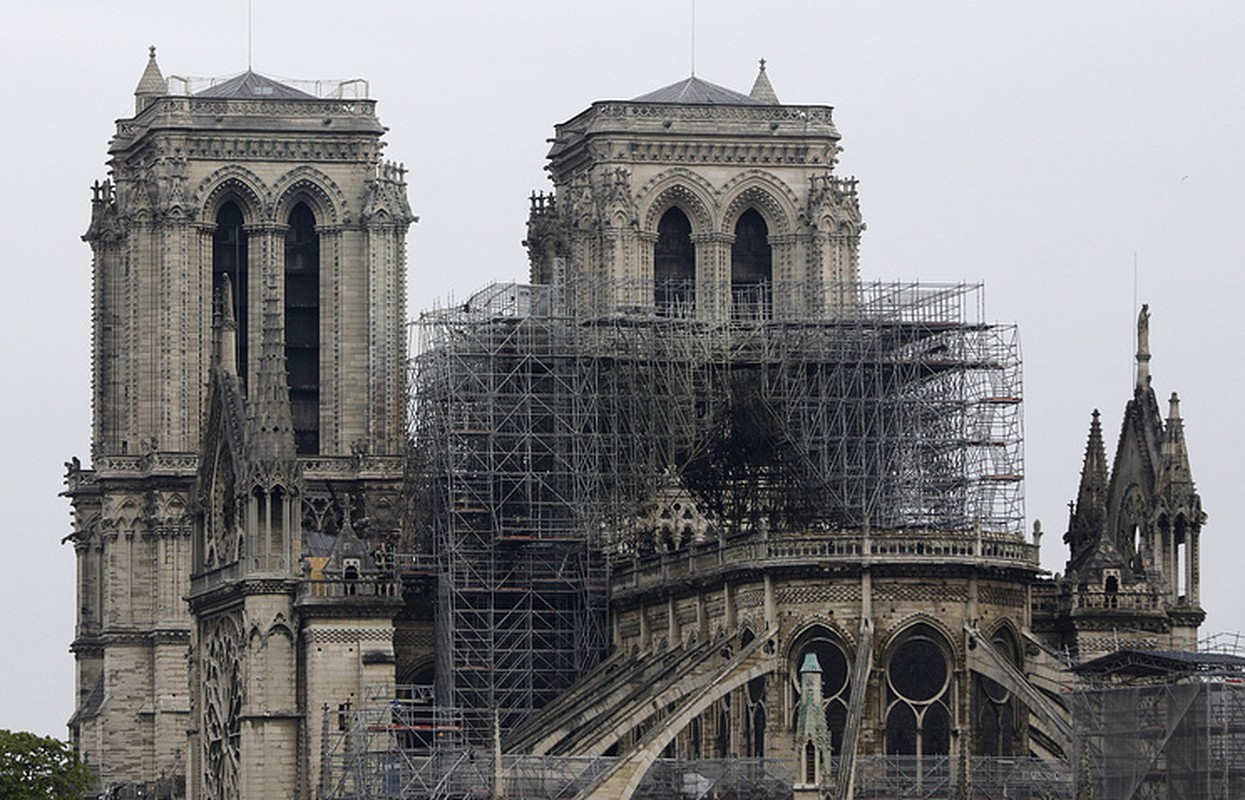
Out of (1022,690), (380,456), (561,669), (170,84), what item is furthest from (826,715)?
(170,84)

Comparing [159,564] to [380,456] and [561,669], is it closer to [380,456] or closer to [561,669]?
[380,456]

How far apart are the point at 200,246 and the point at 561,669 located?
23.0 meters

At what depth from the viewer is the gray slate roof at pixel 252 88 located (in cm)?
16662

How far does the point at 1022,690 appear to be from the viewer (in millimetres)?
134875

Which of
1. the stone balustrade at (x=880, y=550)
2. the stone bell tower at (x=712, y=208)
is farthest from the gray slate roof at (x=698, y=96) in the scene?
the stone balustrade at (x=880, y=550)

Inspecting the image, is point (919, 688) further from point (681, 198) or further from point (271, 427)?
point (681, 198)

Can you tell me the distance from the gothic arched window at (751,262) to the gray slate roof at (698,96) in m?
3.44

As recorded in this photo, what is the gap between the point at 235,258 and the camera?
165000mm

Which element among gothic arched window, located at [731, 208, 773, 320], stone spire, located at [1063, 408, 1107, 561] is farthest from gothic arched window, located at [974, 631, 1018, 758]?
gothic arched window, located at [731, 208, 773, 320]

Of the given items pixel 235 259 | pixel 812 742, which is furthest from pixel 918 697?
pixel 235 259

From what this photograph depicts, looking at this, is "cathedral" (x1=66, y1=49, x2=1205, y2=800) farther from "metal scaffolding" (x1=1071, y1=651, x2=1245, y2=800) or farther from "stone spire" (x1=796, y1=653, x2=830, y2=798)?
"metal scaffolding" (x1=1071, y1=651, x2=1245, y2=800)

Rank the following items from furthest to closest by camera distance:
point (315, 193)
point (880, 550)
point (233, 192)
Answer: point (315, 193) < point (233, 192) < point (880, 550)

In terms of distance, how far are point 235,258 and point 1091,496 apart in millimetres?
29250

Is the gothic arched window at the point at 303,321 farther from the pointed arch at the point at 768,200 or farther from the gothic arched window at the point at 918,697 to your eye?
the gothic arched window at the point at 918,697
